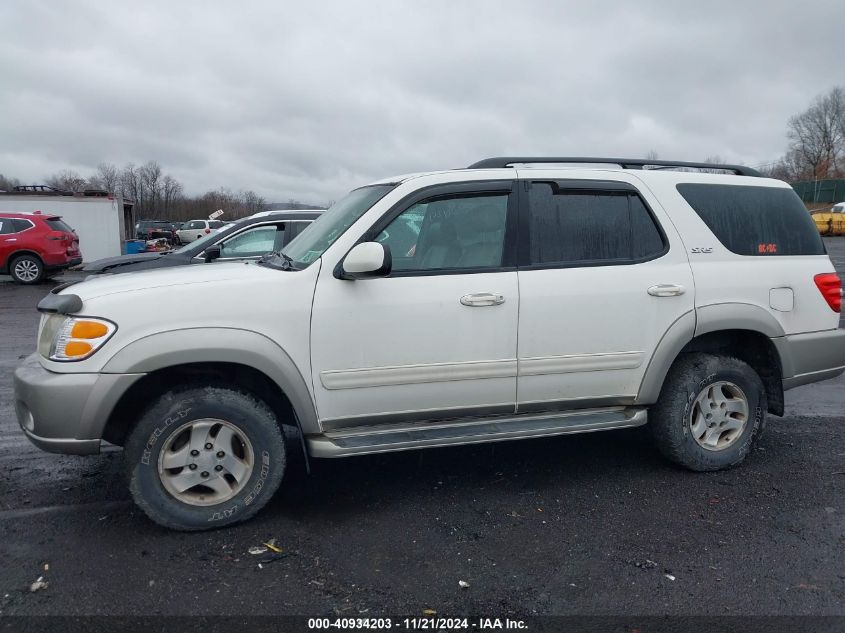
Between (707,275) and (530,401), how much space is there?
4.65 ft

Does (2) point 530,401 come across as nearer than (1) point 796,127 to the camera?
Yes

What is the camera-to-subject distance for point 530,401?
3975 mm

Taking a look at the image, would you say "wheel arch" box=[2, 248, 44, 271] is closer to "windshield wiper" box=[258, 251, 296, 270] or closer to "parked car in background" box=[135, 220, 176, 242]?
"windshield wiper" box=[258, 251, 296, 270]

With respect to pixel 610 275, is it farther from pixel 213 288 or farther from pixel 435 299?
pixel 213 288

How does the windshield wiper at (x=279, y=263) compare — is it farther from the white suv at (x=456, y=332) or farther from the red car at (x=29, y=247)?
the red car at (x=29, y=247)

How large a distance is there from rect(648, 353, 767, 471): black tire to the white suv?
0.01m

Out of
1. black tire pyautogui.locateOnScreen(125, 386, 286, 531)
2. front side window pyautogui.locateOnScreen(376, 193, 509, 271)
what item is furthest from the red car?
front side window pyautogui.locateOnScreen(376, 193, 509, 271)

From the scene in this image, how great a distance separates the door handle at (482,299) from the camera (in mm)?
3768

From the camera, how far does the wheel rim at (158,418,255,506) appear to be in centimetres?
352

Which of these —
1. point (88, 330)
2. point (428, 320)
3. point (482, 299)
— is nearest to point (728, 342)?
point (482, 299)

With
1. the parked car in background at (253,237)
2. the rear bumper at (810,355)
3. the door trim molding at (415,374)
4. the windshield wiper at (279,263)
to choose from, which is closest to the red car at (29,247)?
the parked car in background at (253,237)

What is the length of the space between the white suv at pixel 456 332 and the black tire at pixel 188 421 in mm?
11

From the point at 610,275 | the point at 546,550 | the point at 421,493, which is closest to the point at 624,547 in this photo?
the point at 546,550

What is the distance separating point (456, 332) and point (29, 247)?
1712 cm
